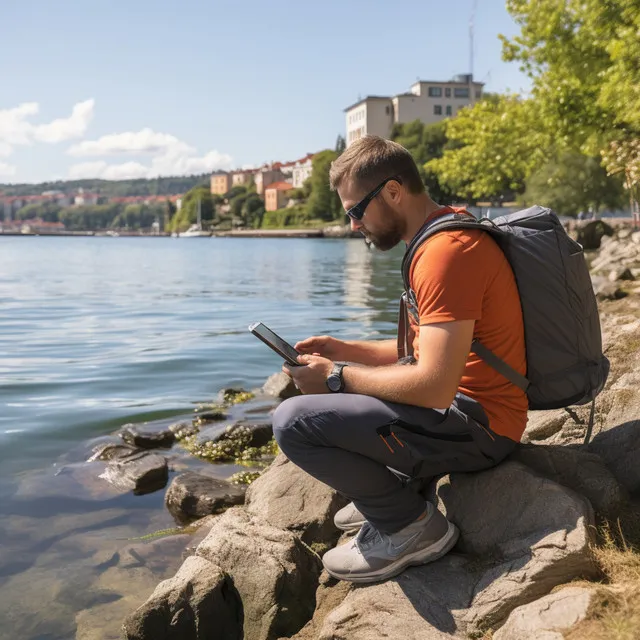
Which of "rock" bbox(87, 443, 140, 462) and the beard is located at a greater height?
the beard

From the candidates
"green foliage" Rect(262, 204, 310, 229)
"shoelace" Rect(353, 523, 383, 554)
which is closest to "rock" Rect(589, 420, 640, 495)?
"shoelace" Rect(353, 523, 383, 554)

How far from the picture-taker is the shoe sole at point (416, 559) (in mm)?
3992

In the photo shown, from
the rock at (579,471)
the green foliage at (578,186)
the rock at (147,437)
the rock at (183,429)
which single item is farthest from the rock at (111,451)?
the green foliage at (578,186)

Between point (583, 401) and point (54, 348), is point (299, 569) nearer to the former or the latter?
point (583, 401)

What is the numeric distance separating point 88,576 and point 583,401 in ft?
13.2

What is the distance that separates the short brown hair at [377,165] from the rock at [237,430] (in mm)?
6161

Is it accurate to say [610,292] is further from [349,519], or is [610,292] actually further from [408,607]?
[408,607]

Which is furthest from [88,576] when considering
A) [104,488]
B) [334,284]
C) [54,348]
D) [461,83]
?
[461,83]

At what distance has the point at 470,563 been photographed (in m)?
4.01

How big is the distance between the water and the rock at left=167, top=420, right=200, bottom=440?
0.89 meters

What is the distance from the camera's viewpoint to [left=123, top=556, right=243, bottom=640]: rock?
4.34 meters

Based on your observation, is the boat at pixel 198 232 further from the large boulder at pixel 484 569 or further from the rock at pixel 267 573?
the large boulder at pixel 484 569

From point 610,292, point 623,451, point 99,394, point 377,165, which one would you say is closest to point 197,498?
point 623,451

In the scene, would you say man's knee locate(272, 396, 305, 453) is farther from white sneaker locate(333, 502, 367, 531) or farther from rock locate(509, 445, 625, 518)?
rock locate(509, 445, 625, 518)
